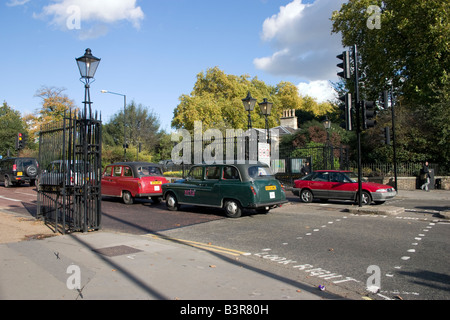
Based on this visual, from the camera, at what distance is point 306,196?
1556 cm

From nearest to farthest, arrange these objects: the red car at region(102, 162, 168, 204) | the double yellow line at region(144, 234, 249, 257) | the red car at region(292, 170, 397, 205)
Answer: the double yellow line at region(144, 234, 249, 257) → the red car at region(292, 170, 397, 205) → the red car at region(102, 162, 168, 204)

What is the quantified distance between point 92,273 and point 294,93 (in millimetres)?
72817

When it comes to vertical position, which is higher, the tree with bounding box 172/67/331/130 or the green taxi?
the tree with bounding box 172/67/331/130

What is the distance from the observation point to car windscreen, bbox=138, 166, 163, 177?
14570 mm

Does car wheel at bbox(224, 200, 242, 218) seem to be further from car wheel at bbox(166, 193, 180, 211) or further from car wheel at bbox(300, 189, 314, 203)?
car wheel at bbox(300, 189, 314, 203)

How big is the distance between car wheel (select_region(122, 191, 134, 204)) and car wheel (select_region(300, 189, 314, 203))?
23.9 feet

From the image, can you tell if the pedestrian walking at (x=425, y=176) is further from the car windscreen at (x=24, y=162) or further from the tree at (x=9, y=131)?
the tree at (x=9, y=131)

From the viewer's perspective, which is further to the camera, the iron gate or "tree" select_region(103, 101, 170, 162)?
"tree" select_region(103, 101, 170, 162)

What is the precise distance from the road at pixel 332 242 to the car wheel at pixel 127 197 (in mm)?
1399

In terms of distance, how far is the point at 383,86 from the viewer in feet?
105

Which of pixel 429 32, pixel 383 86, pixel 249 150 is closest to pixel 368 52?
pixel 383 86

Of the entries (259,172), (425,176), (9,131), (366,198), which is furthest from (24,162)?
(9,131)

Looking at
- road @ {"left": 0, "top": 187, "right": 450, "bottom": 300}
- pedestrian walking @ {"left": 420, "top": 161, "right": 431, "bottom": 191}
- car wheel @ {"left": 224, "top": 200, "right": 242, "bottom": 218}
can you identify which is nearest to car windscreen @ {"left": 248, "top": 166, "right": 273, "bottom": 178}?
car wheel @ {"left": 224, "top": 200, "right": 242, "bottom": 218}

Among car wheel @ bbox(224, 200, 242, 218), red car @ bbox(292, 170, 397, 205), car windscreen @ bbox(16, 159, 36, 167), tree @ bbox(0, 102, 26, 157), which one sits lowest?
car wheel @ bbox(224, 200, 242, 218)
